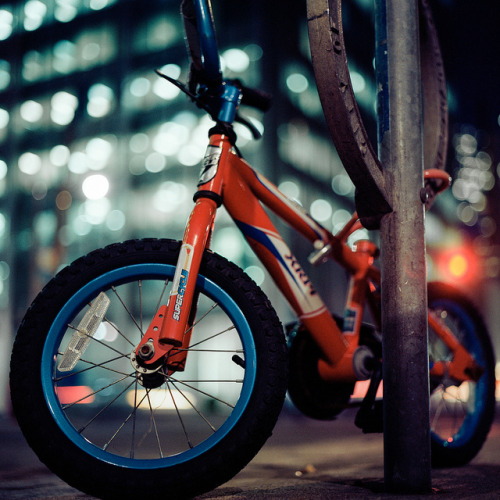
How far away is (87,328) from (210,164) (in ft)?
2.77

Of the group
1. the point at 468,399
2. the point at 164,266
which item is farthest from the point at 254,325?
the point at 468,399

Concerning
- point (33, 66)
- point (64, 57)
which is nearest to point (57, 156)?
point (64, 57)

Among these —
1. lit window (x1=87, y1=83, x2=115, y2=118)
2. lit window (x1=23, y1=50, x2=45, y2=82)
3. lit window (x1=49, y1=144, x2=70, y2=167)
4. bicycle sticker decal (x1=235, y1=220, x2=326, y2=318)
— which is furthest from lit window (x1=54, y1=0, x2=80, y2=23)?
bicycle sticker decal (x1=235, y1=220, x2=326, y2=318)

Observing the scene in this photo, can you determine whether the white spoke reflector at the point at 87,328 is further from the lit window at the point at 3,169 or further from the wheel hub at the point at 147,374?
the lit window at the point at 3,169

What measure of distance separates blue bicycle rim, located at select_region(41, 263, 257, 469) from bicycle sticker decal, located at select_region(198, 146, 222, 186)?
436 mm

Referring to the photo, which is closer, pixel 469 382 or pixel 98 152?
pixel 469 382

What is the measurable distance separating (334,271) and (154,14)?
55.1 ft

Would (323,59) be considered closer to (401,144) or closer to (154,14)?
(401,144)

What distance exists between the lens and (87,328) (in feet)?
7.26

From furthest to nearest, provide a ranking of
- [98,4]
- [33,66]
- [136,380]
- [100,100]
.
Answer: [33,66] < [98,4] < [100,100] < [136,380]

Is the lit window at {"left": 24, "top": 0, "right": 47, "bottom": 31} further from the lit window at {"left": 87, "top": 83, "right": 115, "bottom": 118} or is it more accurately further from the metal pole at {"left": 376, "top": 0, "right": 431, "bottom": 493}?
the metal pole at {"left": 376, "top": 0, "right": 431, "bottom": 493}

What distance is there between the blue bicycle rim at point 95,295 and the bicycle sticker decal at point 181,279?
82 millimetres

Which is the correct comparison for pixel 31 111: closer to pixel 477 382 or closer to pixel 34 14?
pixel 34 14

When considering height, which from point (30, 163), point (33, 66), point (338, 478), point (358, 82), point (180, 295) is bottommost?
point (338, 478)
